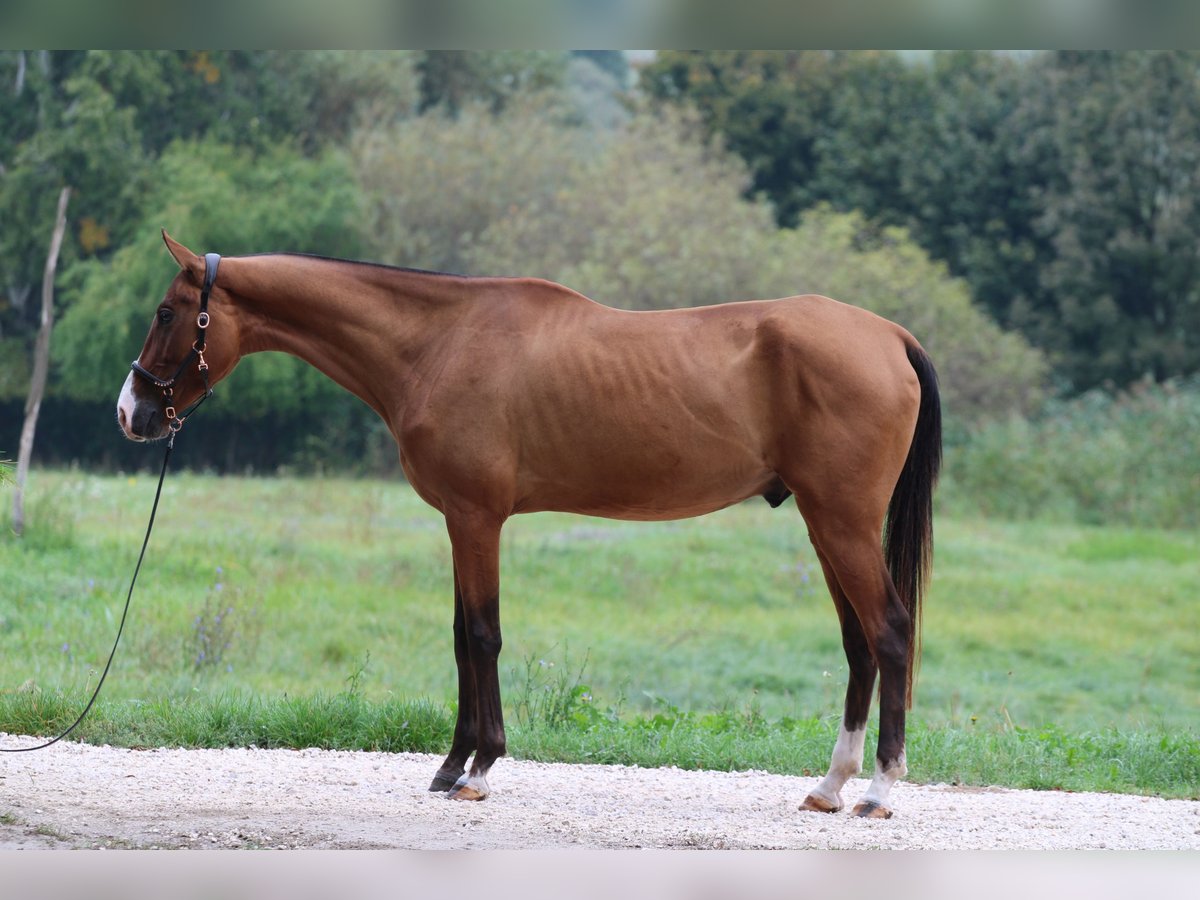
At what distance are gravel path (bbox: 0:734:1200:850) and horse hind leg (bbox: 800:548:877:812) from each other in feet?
0.36

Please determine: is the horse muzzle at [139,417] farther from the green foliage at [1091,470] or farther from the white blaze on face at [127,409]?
the green foliage at [1091,470]

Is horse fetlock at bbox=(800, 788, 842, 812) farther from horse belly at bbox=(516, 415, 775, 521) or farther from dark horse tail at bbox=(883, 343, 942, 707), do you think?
horse belly at bbox=(516, 415, 775, 521)

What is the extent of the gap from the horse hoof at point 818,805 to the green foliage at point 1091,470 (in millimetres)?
12955

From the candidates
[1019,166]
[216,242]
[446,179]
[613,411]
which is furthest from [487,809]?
[1019,166]

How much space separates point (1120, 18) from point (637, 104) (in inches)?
953

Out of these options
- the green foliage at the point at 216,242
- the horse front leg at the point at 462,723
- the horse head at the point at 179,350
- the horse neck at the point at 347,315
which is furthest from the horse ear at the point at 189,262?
the green foliage at the point at 216,242

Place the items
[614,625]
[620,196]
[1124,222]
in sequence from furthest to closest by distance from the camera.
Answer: [1124,222], [620,196], [614,625]

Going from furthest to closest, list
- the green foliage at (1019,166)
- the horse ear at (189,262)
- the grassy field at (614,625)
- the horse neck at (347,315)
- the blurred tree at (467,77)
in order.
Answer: the blurred tree at (467,77)
the green foliage at (1019,166)
the grassy field at (614,625)
the horse neck at (347,315)
the horse ear at (189,262)

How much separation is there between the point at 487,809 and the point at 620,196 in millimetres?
18867

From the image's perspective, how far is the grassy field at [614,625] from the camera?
680cm

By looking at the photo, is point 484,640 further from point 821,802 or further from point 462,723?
point 821,802

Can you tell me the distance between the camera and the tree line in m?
21.2

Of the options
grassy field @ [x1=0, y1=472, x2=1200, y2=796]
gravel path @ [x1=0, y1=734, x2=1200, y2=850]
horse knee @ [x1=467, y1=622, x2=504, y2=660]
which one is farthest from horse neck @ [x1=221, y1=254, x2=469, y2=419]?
grassy field @ [x1=0, y1=472, x2=1200, y2=796]

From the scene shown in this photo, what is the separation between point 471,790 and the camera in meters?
5.15
